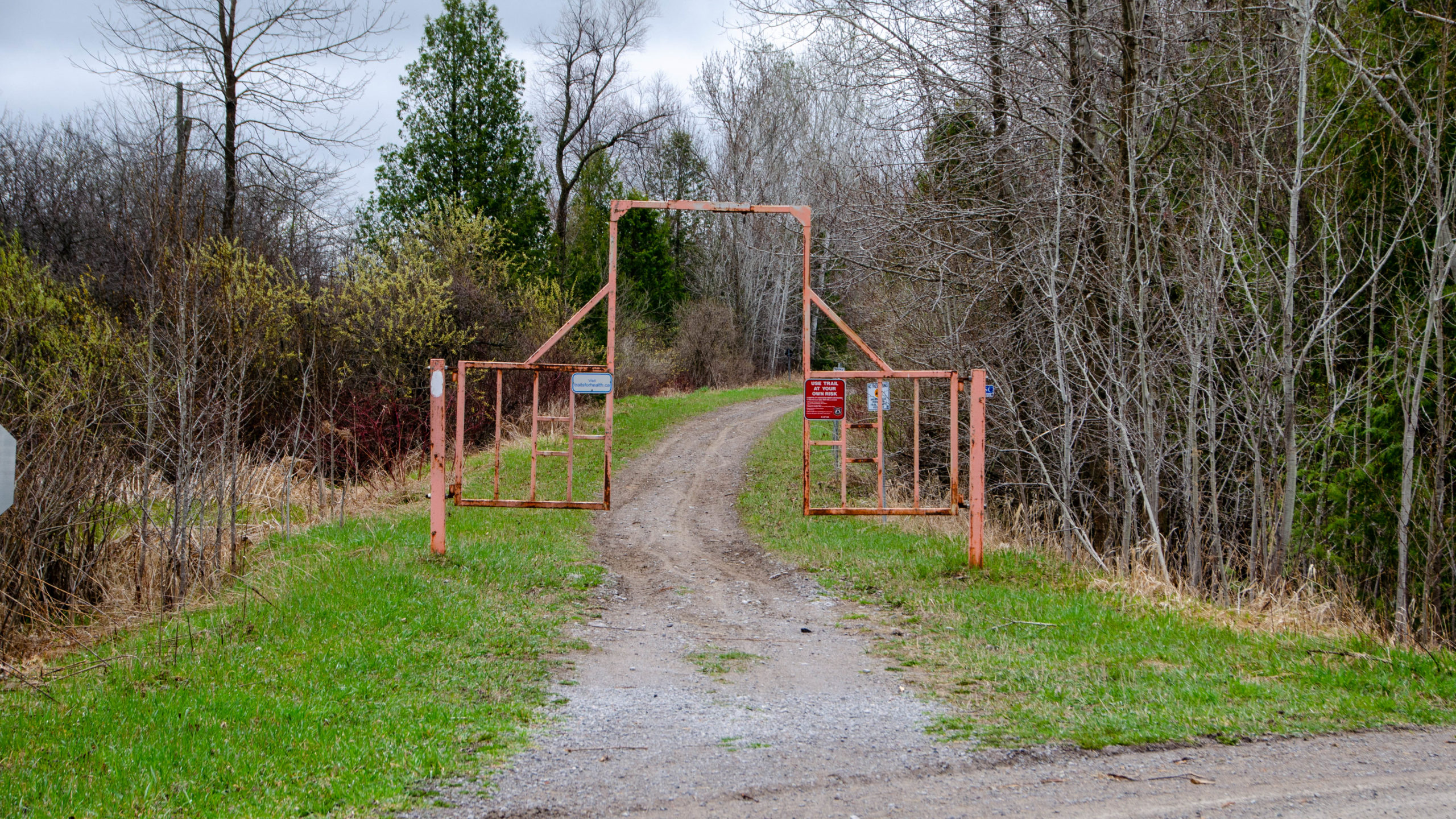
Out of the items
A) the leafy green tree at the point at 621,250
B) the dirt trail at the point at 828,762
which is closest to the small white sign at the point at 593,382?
the dirt trail at the point at 828,762

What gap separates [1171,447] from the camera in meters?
11.0

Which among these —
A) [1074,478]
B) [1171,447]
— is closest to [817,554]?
[1074,478]

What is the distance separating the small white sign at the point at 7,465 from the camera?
3.53 m

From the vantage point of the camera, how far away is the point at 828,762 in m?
4.64

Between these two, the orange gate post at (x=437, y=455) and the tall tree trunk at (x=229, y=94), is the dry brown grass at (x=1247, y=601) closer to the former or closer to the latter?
the orange gate post at (x=437, y=455)

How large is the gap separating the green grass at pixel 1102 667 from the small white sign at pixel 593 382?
2.93 metres

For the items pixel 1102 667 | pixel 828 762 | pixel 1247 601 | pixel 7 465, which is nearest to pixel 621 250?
pixel 1247 601

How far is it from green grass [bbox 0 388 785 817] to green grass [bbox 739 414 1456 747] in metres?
2.66

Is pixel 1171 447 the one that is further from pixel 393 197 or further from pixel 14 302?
pixel 393 197

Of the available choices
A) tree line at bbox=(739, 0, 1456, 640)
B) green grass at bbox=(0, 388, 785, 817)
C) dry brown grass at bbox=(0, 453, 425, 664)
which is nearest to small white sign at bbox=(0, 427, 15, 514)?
green grass at bbox=(0, 388, 785, 817)

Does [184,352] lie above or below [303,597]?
above

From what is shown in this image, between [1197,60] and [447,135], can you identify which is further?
[447,135]

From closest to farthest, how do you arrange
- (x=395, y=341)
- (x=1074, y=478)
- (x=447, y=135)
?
(x=1074, y=478) < (x=395, y=341) < (x=447, y=135)

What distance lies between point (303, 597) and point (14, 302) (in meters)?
7.85
